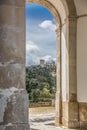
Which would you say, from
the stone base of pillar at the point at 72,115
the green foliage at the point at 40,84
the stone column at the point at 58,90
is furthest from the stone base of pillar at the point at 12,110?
the green foliage at the point at 40,84

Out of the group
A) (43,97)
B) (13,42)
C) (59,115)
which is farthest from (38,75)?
(13,42)

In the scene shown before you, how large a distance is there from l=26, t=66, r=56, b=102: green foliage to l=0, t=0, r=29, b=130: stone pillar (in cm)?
2238

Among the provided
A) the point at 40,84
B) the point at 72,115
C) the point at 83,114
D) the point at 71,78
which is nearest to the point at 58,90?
the point at 71,78

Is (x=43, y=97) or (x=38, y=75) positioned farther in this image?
(x=38, y=75)

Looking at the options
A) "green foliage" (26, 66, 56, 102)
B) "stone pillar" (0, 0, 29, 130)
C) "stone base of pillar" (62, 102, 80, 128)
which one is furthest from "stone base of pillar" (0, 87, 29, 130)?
"green foliage" (26, 66, 56, 102)

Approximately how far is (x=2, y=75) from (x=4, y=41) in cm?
42

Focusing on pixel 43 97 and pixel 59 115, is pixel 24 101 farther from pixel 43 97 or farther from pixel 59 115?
pixel 43 97

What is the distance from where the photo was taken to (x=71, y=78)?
39.4 ft

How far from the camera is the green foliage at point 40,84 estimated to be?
2778cm

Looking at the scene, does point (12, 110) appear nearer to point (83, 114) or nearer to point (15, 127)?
point (15, 127)

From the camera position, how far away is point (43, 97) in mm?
28172

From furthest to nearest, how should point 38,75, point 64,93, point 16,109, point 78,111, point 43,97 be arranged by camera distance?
point 38,75 → point 43,97 → point 64,93 → point 78,111 → point 16,109

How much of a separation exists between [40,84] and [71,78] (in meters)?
20.2

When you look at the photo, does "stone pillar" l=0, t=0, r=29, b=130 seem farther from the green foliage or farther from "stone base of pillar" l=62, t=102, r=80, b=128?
the green foliage
